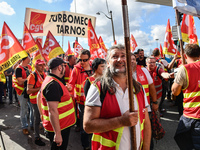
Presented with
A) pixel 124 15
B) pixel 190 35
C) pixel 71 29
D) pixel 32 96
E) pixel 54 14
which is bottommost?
pixel 32 96

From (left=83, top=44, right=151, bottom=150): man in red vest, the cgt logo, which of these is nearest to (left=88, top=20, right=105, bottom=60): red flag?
the cgt logo

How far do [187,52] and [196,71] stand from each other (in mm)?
454

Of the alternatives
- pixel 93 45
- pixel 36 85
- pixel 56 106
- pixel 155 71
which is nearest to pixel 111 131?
pixel 56 106

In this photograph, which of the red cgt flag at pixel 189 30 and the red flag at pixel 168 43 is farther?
the red flag at pixel 168 43

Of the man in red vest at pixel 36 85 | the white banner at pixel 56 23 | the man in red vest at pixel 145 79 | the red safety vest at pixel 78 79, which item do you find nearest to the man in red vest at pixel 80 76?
the red safety vest at pixel 78 79

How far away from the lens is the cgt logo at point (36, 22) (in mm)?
6129

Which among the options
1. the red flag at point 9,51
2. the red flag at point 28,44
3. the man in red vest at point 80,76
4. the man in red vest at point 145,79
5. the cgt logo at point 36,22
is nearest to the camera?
the man in red vest at point 145,79

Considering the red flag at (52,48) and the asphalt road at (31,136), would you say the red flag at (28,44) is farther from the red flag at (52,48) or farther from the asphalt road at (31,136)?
the asphalt road at (31,136)

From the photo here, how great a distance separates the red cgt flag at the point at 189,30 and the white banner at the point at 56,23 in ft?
13.5

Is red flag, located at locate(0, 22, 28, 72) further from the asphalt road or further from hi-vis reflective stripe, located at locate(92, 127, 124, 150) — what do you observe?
hi-vis reflective stripe, located at locate(92, 127, 124, 150)

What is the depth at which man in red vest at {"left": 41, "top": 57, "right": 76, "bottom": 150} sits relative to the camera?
208cm

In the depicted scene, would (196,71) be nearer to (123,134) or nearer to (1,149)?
(123,134)

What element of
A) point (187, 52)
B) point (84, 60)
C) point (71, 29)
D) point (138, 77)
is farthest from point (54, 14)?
point (187, 52)

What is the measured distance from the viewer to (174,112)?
18.2 feet
